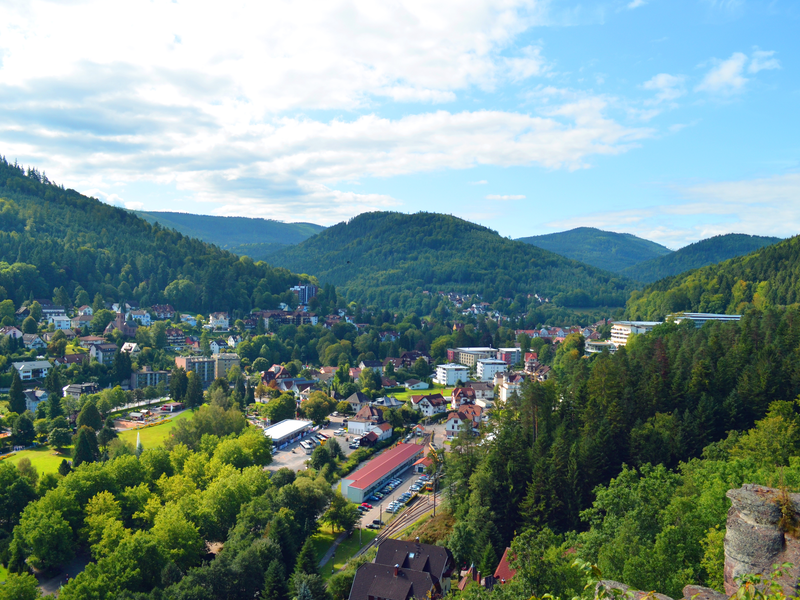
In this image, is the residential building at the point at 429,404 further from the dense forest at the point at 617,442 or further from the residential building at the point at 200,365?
the residential building at the point at 200,365

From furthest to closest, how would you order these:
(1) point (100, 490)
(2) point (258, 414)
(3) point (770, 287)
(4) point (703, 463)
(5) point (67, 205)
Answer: (5) point (67, 205)
(3) point (770, 287)
(2) point (258, 414)
(1) point (100, 490)
(4) point (703, 463)

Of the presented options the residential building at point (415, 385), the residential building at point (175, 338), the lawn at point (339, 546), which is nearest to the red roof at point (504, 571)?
the lawn at point (339, 546)

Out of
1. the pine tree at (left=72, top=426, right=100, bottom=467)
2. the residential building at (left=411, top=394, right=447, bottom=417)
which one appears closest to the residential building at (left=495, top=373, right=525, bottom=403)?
the residential building at (left=411, top=394, right=447, bottom=417)

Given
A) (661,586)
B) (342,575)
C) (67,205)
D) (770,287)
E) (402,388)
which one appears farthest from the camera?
(67,205)

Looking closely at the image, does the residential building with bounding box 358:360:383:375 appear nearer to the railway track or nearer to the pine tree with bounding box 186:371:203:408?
the pine tree with bounding box 186:371:203:408

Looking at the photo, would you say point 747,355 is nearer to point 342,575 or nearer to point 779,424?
point 779,424

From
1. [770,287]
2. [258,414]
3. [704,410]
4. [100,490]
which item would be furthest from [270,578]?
[770,287]

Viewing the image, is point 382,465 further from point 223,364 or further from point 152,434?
point 223,364

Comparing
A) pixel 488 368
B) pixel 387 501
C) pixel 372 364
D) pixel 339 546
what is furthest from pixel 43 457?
pixel 488 368
